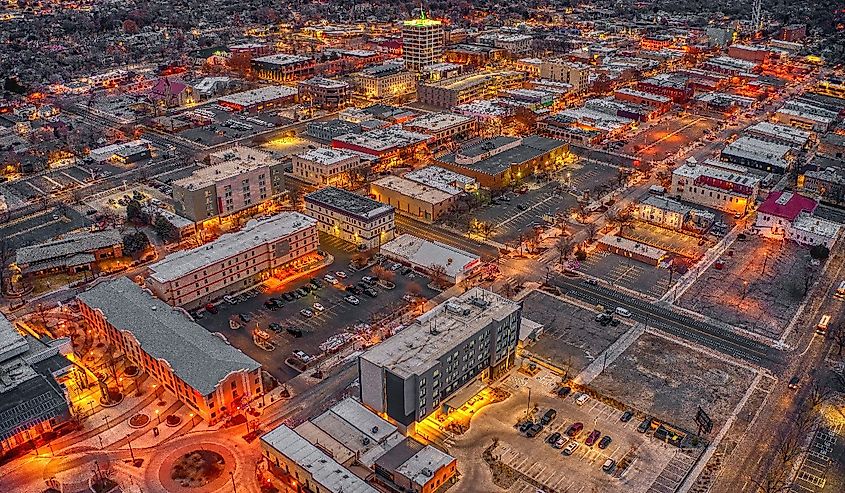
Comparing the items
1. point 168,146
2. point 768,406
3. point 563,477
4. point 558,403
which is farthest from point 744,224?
point 168,146

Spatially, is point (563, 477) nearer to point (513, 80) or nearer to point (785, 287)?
point (785, 287)

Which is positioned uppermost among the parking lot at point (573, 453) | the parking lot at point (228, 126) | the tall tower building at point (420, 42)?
the tall tower building at point (420, 42)

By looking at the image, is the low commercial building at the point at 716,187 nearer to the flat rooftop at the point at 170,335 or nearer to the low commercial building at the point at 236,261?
the low commercial building at the point at 236,261

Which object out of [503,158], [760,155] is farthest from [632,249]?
[760,155]

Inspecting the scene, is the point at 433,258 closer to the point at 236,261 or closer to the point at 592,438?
the point at 236,261

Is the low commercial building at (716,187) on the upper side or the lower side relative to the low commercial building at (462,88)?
lower

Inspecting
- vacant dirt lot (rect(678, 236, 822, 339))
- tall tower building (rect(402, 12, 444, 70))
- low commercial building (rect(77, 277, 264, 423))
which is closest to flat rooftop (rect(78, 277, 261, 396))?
low commercial building (rect(77, 277, 264, 423))

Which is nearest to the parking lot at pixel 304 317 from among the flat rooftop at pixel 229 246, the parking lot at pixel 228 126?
the flat rooftop at pixel 229 246

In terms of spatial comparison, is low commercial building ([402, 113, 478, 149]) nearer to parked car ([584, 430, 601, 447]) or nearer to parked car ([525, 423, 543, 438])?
parked car ([525, 423, 543, 438])
